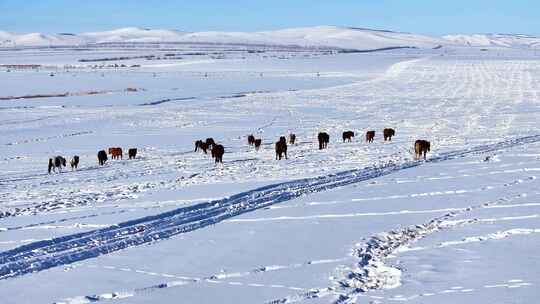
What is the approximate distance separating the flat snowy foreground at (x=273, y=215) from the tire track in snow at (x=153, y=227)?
0.04m

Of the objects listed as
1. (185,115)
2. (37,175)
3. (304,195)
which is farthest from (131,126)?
(304,195)

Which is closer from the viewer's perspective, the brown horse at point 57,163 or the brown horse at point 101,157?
the brown horse at point 57,163

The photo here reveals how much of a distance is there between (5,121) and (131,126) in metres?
6.12

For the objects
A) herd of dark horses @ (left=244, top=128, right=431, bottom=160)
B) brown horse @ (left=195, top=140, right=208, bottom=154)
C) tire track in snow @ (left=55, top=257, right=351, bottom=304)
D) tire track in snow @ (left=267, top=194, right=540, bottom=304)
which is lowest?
tire track in snow @ (left=55, top=257, right=351, bottom=304)

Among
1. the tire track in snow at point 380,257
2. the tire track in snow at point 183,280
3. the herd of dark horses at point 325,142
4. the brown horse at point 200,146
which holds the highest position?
the herd of dark horses at point 325,142

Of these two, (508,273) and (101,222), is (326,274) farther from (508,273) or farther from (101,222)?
(101,222)

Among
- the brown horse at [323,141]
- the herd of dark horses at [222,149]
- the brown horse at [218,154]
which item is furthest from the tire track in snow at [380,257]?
the brown horse at [323,141]

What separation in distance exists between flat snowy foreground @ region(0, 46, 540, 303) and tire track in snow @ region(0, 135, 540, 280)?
0.04 metres

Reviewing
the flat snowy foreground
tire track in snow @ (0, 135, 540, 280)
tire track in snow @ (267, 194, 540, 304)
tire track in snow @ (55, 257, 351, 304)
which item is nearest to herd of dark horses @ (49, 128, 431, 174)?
the flat snowy foreground

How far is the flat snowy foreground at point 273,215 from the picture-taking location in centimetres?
888

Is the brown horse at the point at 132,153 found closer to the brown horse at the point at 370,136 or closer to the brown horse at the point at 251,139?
the brown horse at the point at 251,139

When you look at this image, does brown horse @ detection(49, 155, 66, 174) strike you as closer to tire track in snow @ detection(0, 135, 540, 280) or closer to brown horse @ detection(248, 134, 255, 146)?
brown horse @ detection(248, 134, 255, 146)

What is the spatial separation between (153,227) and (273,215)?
2.11m

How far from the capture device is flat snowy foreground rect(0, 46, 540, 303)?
8.88 meters
